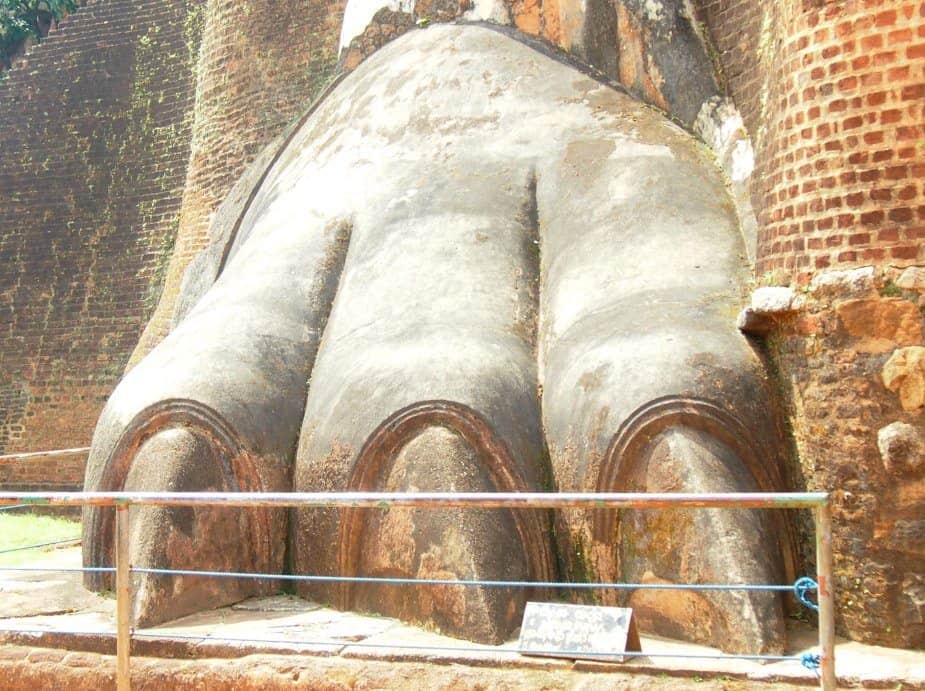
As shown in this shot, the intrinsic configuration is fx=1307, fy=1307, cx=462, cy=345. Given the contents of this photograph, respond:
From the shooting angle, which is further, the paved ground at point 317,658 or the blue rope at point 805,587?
the paved ground at point 317,658

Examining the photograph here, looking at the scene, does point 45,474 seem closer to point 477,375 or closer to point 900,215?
point 477,375

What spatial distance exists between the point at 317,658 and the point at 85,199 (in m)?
16.7

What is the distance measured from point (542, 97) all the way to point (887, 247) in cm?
301

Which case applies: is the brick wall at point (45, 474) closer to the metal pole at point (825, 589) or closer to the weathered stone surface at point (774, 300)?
the weathered stone surface at point (774, 300)

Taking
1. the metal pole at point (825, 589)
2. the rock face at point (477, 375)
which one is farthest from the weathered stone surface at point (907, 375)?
the metal pole at point (825, 589)

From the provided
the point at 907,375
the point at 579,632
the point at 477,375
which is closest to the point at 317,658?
the point at 579,632

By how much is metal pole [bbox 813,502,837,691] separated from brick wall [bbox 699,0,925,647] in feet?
4.41

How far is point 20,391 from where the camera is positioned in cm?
1983

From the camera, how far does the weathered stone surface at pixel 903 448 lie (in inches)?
192

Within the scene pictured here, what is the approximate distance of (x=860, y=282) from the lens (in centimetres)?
505

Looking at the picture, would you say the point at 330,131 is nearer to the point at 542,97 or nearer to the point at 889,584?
the point at 542,97

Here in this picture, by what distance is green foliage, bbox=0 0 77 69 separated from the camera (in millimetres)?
25250

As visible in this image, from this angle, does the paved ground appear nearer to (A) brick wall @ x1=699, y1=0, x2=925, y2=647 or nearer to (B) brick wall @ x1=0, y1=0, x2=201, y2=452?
(A) brick wall @ x1=699, y1=0, x2=925, y2=647

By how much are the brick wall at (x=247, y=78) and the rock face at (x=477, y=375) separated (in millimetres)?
6942
